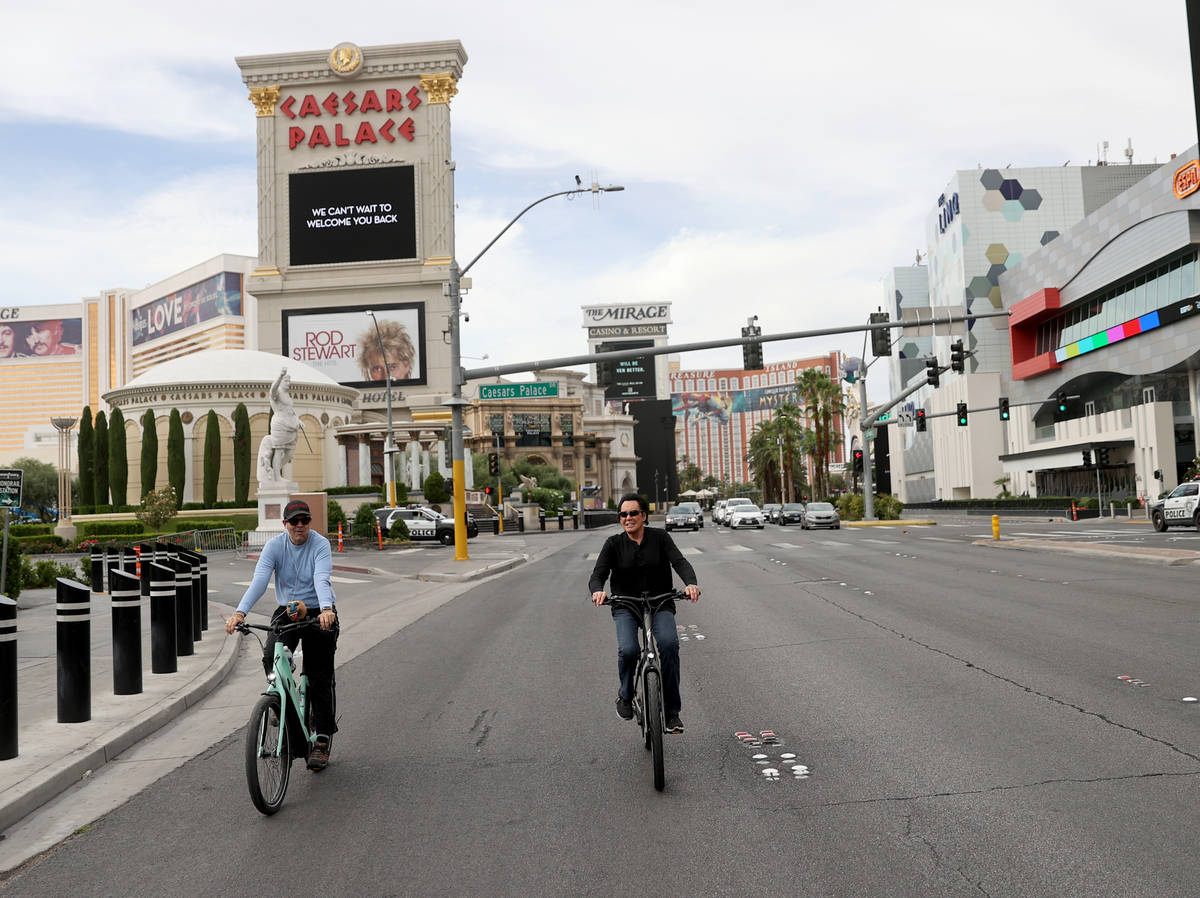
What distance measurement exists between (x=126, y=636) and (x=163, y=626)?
1.23 meters

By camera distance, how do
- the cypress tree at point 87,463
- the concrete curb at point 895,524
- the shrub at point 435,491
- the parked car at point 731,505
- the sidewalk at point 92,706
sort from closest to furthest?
the sidewalk at point 92,706, the concrete curb at point 895,524, the parked car at point 731,505, the cypress tree at point 87,463, the shrub at point 435,491

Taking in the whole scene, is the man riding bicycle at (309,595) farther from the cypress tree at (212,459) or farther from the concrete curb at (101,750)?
the cypress tree at (212,459)

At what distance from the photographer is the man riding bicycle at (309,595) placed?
643cm

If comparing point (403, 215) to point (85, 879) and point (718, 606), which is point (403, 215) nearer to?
point (718, 606)

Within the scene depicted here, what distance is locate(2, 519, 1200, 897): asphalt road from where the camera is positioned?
4.56m

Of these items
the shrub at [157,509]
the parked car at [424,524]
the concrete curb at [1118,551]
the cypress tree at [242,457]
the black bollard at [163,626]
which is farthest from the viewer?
the cypress tree at [242,457]

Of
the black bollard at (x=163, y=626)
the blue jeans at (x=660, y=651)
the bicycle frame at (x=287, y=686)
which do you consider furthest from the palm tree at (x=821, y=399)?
the bicycle frame at (x=287, y=686)

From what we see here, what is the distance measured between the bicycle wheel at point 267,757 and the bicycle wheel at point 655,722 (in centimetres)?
210

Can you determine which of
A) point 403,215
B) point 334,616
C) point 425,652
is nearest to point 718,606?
point 425,652

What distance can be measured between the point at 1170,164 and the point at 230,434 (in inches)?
2188

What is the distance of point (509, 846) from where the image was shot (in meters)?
4.99

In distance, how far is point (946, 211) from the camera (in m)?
92.3

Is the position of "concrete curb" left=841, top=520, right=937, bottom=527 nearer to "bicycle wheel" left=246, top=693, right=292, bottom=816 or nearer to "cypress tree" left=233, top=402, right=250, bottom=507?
"cypress tree" left=233, top=402, right=250, bottom=507

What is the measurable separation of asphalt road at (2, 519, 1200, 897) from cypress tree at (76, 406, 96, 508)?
55.9m
